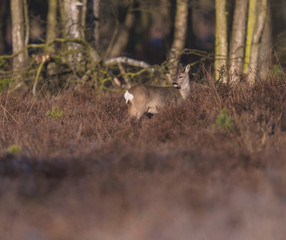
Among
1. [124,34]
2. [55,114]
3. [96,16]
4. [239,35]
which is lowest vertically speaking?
[55,114]

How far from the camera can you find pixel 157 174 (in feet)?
14.8

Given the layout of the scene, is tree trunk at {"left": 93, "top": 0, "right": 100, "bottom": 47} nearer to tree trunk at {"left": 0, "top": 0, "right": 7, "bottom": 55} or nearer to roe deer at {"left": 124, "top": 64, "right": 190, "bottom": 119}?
roe deer at {"left": 124, "top": 64, "right": 190, "bottom": 119}

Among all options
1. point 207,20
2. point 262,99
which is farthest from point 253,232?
point 207,20

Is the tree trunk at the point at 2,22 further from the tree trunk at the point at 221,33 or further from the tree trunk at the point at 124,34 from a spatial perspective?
the tree trunk at the point at 221,33

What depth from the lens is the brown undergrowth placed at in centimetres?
362

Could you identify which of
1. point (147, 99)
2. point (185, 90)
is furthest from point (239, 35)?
point (147, 99)

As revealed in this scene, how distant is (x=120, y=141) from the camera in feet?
19.2

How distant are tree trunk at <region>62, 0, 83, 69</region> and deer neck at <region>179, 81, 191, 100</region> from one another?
336 centimetres

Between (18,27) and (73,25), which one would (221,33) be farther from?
(18,27)

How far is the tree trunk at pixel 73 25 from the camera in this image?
36.6 feet

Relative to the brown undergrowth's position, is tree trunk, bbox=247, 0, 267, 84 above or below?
above

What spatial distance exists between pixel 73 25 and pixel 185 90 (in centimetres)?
430

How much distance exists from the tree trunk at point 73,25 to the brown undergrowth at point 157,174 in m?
3.82

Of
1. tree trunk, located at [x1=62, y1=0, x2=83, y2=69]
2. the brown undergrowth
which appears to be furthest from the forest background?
tree trunk, located at [x1=62, y1=0, x2=83, y2=69]
